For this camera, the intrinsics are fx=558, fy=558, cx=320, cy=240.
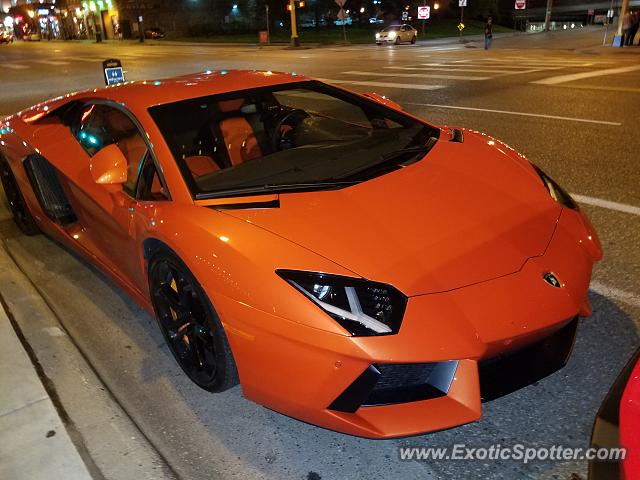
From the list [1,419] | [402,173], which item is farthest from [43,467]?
[402,173]

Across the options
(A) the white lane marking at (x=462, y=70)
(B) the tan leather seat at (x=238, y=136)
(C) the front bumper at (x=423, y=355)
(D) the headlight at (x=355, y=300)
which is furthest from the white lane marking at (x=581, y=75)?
(D) the headlight at (x=355, y=300)

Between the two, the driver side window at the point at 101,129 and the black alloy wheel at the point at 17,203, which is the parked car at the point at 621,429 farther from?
the black alloy wheel at the point at 17,203

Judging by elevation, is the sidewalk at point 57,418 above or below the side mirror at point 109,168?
below

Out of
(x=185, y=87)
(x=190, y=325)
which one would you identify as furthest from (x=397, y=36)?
(x=190, y=325)

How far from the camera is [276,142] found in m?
3.48

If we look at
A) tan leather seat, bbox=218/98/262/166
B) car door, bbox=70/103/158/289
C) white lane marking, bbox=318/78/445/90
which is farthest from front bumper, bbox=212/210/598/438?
white lane marking, bbox=318/78/445/90

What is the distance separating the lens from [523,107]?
8922mm

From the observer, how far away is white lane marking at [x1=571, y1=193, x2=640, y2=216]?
437 centimetres

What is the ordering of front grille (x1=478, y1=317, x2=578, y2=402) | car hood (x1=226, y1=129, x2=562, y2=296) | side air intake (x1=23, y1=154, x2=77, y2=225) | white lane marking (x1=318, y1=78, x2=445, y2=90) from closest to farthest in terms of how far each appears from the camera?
front grille (x1=478, y1=317, x2=578, y2=402), car hood (x1=226, y1=129, x2=562, y2=296), side air intake (x1=23, y1=154, x2=77, y2=225), white lane marking (x1=318, y1=78, x2=445, y2=90)

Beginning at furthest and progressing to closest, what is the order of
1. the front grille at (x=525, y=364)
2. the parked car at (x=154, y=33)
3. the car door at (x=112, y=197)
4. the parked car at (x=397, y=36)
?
1. the parked car at (x=154, y=33)
2. the parked car at (x=397, y=36)
3. the car door at (x=112, y=197)
4. the front grille at (x=525, y=364)

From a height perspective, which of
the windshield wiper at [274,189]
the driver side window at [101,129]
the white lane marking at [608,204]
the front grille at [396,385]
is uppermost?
the driver side window at [101,129]

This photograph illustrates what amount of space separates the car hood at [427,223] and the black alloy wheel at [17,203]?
114 inches

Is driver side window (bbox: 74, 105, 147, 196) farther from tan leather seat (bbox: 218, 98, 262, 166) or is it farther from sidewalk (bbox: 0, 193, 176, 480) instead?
sidewalk (bbox: 0, 193, 176, 480)

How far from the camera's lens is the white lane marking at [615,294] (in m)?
3.07
